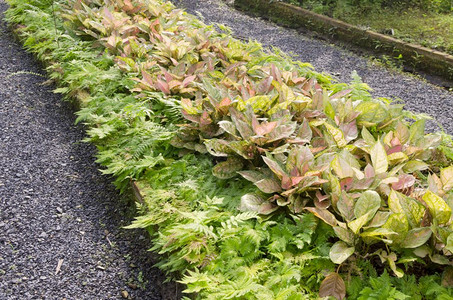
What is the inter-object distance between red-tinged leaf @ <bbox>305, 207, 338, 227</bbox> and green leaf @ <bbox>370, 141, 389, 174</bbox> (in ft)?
1.51

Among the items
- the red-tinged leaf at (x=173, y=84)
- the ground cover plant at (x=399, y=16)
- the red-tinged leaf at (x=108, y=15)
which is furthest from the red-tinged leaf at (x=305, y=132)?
the ground cover plant at (x=399, y=16)

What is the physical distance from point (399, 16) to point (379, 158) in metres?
5.71

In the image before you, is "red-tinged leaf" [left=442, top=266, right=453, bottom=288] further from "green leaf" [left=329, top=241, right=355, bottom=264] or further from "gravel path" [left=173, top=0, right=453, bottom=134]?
"gravel path" [left=173, top=0, right=453, bottom=134]

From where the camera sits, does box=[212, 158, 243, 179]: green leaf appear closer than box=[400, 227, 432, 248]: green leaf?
No

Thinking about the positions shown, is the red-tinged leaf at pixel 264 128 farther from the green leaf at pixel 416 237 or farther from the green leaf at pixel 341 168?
the green leaf at pixel 416 237

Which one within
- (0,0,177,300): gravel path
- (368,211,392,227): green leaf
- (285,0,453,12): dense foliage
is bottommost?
(0,0,177,300): gravel path

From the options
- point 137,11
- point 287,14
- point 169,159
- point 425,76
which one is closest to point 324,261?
point 169,159

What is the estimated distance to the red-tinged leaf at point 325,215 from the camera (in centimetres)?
206

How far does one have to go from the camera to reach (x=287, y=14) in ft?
25.7

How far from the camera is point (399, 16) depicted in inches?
283

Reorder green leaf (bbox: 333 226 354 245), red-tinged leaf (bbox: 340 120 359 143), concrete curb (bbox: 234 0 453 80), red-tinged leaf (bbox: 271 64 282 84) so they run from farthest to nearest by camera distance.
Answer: concrete curb (bbox: 234 0 453 80) → red-tinged leaf (bbox: 271 64 282 84) → red-tinged leaf (bbox: 340 120 359 143) → green leaf (bbox: 333 226 354 245)

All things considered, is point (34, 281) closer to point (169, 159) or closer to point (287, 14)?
point (169, 159)

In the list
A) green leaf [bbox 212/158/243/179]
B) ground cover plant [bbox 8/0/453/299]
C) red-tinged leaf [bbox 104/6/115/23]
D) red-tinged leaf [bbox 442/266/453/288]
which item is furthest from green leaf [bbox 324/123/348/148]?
red-tinged leaf [bbox 104/6/115/23]

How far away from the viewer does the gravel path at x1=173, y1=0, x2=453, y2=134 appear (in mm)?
4930
